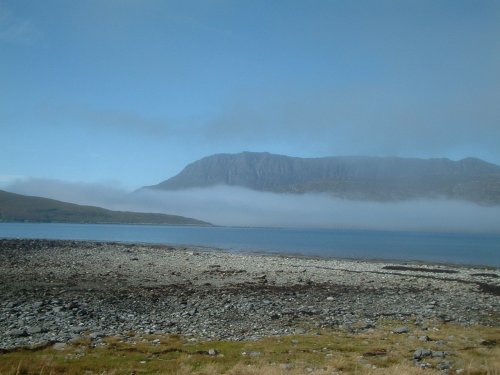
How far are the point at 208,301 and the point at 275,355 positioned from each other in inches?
473

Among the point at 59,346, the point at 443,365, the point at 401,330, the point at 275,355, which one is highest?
the point at 443,365

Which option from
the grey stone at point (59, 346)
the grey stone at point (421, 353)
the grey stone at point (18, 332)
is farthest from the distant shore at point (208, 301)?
the grey stone at point (421, 353)

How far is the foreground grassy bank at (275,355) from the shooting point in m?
13.0

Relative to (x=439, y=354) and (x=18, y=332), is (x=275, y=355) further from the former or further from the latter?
(x=18, y=332)

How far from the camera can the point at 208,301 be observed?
2677 cm

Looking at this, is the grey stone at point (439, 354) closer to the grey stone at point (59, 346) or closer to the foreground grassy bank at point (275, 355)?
the foreground grassy bank at point (275, 355)

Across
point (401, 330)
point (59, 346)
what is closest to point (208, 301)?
point (401, 330)

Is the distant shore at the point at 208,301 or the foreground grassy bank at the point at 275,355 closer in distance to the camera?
the foreground grassy bank at the point at 275,355

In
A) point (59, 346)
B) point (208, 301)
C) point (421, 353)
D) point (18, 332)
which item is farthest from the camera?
point (208, 301)

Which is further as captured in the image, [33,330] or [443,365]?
[33,330]

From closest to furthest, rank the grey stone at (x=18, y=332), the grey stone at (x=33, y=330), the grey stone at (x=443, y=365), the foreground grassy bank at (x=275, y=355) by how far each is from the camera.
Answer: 1. the foreground grassy bank at (x=275, y=355)
2. the grey stone at (x=443, y=365)
3. the grey stone at (x=18, y=332)
4. the grey stone at (x=33, y=330)

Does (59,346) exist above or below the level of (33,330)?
above

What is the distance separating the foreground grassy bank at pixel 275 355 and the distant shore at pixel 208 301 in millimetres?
1704

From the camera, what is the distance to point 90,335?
17.1 metres
